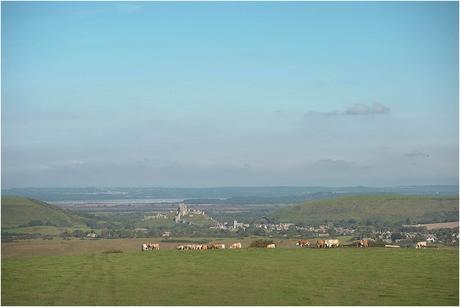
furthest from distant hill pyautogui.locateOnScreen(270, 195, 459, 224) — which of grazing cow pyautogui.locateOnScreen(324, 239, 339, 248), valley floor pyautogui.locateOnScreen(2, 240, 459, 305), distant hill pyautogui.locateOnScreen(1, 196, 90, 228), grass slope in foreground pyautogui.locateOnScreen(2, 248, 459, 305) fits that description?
valley floor pyautogui.locateOnScreen(2, 240, 459, 305)

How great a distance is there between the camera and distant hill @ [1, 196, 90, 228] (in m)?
104

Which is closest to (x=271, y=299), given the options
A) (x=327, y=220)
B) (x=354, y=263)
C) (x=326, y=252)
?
(x=354, y=263)

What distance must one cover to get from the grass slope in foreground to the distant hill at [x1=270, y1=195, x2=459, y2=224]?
80.4 m

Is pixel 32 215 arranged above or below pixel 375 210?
below

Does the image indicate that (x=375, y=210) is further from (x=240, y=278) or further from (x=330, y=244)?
(x=240, y=278)

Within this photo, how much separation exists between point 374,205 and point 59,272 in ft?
374

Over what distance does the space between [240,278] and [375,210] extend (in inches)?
4294

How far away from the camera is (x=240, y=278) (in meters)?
27.8

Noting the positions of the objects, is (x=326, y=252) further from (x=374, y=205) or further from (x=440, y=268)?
(x=374, y=205)

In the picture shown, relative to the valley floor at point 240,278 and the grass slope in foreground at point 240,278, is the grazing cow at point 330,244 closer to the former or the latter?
the valley floor at point 240,278

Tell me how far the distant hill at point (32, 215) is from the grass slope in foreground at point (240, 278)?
6937 cm

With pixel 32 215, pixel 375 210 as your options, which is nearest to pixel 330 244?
pixel 32 215

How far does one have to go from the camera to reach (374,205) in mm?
137625

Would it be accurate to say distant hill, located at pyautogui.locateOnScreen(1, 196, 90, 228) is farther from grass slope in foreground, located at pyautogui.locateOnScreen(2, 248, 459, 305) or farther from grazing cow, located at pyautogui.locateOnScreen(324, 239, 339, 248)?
grass slope in foreground, located at pyautogui.locateOnScreen(2, 248, 459, 305)
